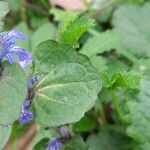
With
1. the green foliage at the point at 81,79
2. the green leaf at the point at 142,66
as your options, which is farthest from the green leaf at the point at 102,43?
the green leaf at the point at 142,66

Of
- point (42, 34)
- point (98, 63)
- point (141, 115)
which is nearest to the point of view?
point (141, 115)

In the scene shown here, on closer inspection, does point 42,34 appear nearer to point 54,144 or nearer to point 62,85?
point 54,144

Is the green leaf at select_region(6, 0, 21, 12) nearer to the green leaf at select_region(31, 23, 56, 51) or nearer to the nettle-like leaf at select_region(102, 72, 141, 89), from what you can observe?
the green leaf at select_region(31, 23, 56, 51)

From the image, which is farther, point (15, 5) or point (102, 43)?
point (15, 5)

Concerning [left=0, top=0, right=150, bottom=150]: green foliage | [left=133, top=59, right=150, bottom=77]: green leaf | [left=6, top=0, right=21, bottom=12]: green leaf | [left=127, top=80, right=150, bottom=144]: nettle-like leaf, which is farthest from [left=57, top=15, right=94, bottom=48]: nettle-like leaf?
[left=6, top=0, right=21, bottom=12]: green leaf

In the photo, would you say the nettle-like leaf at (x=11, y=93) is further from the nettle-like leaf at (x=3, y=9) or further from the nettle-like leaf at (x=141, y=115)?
the nettle-like leaf at (x=141, y=115)

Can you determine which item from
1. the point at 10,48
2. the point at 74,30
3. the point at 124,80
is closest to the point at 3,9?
the point at 10,48

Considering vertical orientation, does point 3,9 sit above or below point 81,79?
above
